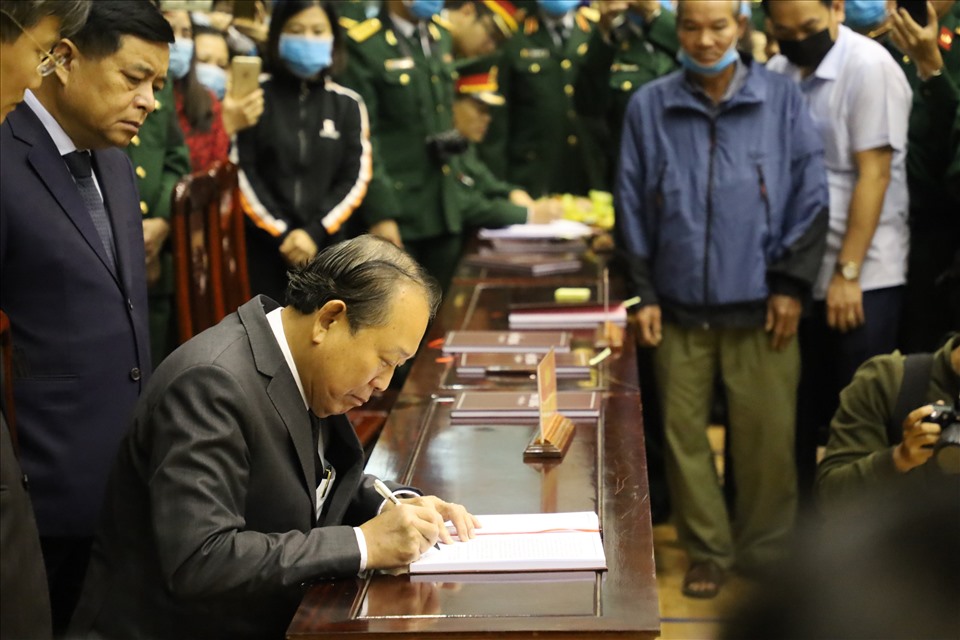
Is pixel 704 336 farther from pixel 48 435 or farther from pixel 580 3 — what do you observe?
pixel 580 3

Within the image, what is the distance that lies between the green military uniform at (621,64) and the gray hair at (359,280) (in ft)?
8.61

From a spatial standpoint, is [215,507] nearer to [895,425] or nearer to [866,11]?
[895,425]

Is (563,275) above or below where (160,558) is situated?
below

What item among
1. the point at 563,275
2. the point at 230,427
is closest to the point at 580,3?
the point at 563,275

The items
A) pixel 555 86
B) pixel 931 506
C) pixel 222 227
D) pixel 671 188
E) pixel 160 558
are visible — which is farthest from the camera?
pixel 555 86

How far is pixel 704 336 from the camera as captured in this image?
13.6 ft

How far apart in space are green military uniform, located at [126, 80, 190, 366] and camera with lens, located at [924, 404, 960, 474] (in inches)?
87.3

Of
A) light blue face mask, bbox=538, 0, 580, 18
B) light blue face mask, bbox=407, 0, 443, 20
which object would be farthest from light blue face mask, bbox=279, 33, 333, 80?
light blue face mask, bbox=538, 0, 580, 18

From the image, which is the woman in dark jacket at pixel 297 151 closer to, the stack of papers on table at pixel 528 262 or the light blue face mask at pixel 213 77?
the light blue face mask at pixel 213 77

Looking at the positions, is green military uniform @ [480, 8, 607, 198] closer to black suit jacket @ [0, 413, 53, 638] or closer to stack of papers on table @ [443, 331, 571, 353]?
stack of papers on table @ [443, 331, 571, 353]

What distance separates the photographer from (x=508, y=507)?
2.53m

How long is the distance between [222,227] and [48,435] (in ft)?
3.59

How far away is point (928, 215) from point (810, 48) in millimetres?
665

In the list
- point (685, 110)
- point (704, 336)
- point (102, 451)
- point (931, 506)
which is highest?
point (931, 506)
